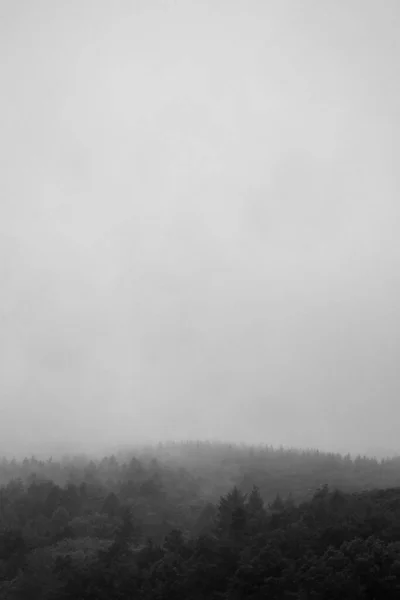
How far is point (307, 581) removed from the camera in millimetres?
47219

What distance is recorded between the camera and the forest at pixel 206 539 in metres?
48.2

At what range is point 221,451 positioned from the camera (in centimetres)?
15938

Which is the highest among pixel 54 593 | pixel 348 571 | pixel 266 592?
pixel 348 571

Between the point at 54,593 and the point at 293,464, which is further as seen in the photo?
the point at 293,464

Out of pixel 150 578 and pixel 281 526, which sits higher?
pixel 281 526

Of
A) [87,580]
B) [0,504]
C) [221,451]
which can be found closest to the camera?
[87,580]

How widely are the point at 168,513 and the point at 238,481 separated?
26432mm

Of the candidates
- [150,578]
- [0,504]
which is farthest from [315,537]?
[0,504]

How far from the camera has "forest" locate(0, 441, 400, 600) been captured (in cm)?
4822

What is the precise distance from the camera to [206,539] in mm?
59219

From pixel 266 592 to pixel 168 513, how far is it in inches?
1896

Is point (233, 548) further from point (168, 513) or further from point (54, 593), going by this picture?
point (168, 513)

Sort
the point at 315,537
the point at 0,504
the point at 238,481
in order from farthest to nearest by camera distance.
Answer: the point at 238,481, the point at 0,504, the point at 315,537

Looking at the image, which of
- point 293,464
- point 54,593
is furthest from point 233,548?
point 293,464
